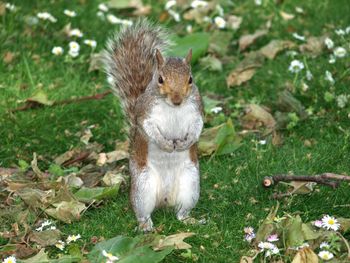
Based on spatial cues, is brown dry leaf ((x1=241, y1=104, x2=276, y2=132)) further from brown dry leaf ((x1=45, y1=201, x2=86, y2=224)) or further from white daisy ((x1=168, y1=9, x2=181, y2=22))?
white daisy ((x1=168, y1=9, x2=181, y2=22))

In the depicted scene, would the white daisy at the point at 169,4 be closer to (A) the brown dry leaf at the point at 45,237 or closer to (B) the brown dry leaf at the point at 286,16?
(B) the brown dry leaf at the point at 286,16

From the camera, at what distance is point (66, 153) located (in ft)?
12.9

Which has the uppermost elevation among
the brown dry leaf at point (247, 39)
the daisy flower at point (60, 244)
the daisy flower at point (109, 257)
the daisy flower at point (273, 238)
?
the daisy flower at point (109, 257)

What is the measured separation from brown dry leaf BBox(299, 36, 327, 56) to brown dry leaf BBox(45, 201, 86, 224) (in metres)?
2.09

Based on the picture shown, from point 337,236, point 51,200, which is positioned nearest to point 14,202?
point 51,200

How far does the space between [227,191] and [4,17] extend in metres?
2.13

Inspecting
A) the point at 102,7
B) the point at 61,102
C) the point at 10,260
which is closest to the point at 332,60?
the point at 61,102

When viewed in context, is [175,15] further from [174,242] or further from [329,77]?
[174,242]

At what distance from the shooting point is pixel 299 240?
9.21ft

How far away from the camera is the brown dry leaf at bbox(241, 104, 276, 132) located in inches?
165

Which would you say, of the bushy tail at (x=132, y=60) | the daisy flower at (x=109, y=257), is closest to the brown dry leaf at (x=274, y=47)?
the bushy tail at (x=132, y=60)

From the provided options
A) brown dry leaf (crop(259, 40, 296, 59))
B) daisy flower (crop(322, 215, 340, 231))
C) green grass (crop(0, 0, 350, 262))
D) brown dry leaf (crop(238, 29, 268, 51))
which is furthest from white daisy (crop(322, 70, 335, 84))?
daisy flower (crop(322, 215, 340, 231))

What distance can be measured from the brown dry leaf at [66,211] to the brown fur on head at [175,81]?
59 cm

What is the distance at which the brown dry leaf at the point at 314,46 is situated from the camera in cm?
487
